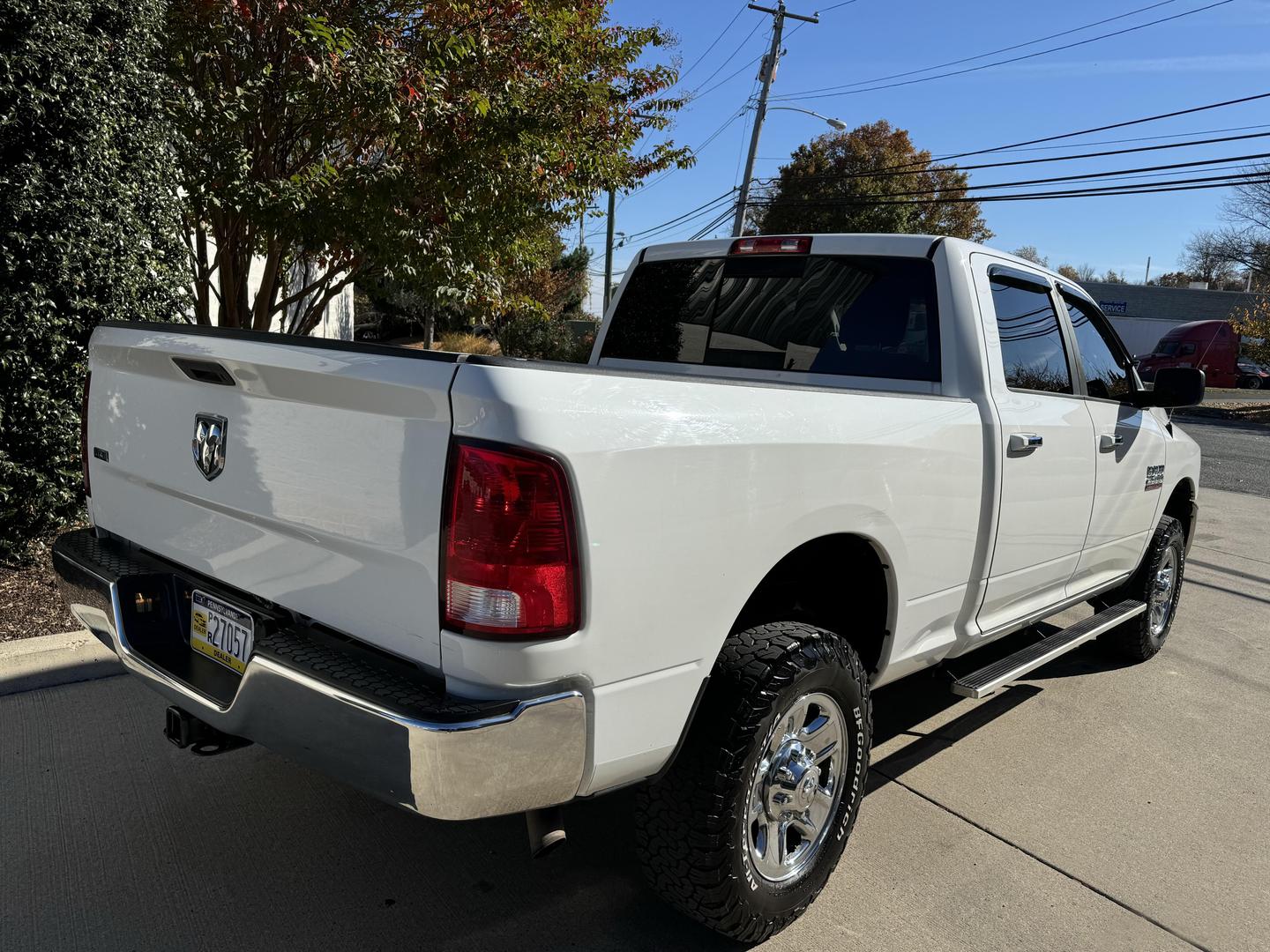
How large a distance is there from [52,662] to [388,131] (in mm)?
4088

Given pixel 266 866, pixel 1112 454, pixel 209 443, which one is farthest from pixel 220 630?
pixel 1112 454

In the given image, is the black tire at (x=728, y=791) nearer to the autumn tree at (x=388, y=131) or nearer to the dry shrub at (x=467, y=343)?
the autumn tree at (x=388, y=131)

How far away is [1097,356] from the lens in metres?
4.39

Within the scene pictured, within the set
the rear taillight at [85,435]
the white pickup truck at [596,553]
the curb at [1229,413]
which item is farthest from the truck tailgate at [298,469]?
the curb at [1229,413]

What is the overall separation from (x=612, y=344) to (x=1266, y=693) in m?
3.72

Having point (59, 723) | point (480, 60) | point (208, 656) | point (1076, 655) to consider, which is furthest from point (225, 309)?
point (1076, 655)

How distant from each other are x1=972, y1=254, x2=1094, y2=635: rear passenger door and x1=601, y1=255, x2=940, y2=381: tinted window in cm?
26

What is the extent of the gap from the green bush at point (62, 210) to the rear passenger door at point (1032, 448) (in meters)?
4.21

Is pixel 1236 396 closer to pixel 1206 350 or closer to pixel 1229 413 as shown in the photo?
pixel 1206 350

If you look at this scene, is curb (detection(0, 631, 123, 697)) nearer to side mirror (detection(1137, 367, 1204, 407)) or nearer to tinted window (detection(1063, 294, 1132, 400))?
tinted window (detection(1063, 294, 1132, 400))

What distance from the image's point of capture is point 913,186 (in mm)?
40750

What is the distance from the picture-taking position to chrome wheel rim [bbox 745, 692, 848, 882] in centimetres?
249

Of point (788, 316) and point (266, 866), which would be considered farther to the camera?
point (788, 316)

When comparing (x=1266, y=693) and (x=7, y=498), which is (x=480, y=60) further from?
(x=1266, y=693)
